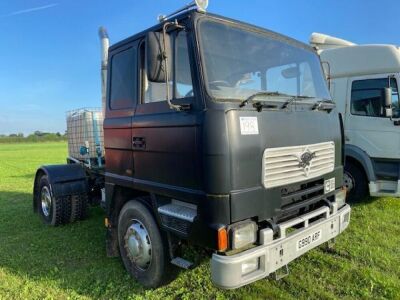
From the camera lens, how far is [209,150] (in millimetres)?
2867

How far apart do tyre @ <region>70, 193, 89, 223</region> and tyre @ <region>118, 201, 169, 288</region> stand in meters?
2.23

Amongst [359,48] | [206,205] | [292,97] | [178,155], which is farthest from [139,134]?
[359,48]

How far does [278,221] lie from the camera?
11.1ft

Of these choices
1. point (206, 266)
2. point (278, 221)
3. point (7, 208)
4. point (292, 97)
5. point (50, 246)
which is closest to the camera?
point (278, 221)

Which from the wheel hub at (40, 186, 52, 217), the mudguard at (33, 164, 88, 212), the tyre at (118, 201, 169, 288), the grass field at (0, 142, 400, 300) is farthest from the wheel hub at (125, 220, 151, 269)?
the wheel hub at (40, 186, 52, 217)

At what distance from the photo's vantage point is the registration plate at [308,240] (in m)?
3.29

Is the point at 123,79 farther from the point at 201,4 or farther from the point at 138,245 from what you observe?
the point at 138,245

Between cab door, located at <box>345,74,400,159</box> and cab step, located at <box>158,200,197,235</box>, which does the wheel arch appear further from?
cab step, located at <box>158,200,197,235</box>

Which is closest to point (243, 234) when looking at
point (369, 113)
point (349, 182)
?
point (349, 182)

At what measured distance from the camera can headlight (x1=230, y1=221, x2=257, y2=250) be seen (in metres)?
2.91

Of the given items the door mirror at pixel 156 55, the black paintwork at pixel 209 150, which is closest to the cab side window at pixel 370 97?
the black paintwork at pixel 209 150

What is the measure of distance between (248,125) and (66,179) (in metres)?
4.03

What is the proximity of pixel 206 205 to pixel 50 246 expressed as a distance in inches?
131

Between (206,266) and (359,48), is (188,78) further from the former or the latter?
(359,48)
